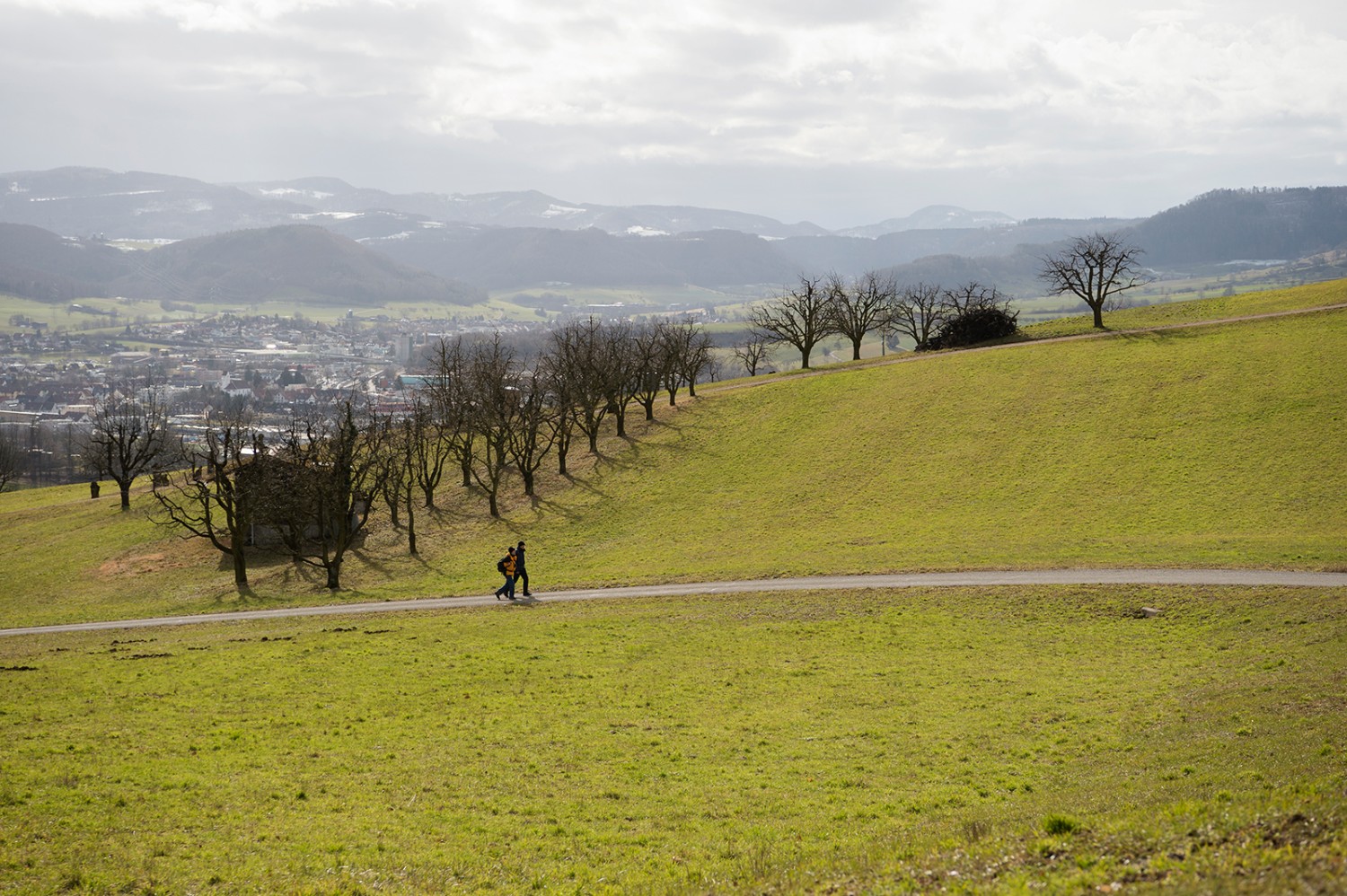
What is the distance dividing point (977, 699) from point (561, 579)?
25.6 m

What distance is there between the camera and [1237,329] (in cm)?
6925

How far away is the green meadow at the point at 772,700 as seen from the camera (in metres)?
13.8

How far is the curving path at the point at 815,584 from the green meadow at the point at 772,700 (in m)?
1.32

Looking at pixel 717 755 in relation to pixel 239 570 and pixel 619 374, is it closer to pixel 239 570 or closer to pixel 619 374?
pixel 239 570

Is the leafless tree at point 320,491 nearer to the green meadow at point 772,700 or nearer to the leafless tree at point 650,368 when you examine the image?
the green meadow at point 772,700

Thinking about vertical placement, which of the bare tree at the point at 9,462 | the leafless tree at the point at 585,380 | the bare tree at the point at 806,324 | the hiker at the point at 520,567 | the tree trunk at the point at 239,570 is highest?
the bare tree at the point at 806,324

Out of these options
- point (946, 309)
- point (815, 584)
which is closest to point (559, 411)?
point (815, 584)

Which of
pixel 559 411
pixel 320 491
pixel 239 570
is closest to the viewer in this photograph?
pixel 320 491

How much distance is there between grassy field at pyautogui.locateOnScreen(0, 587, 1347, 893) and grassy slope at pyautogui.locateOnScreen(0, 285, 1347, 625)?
38.3 feet

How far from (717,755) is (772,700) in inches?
177

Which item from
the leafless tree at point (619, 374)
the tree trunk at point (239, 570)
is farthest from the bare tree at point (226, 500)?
the leafless tree at point (619, 374)

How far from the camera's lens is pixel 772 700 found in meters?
23.7

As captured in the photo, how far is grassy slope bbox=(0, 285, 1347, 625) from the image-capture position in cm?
4259

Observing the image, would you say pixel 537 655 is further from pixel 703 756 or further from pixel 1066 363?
pixel 1066 363
